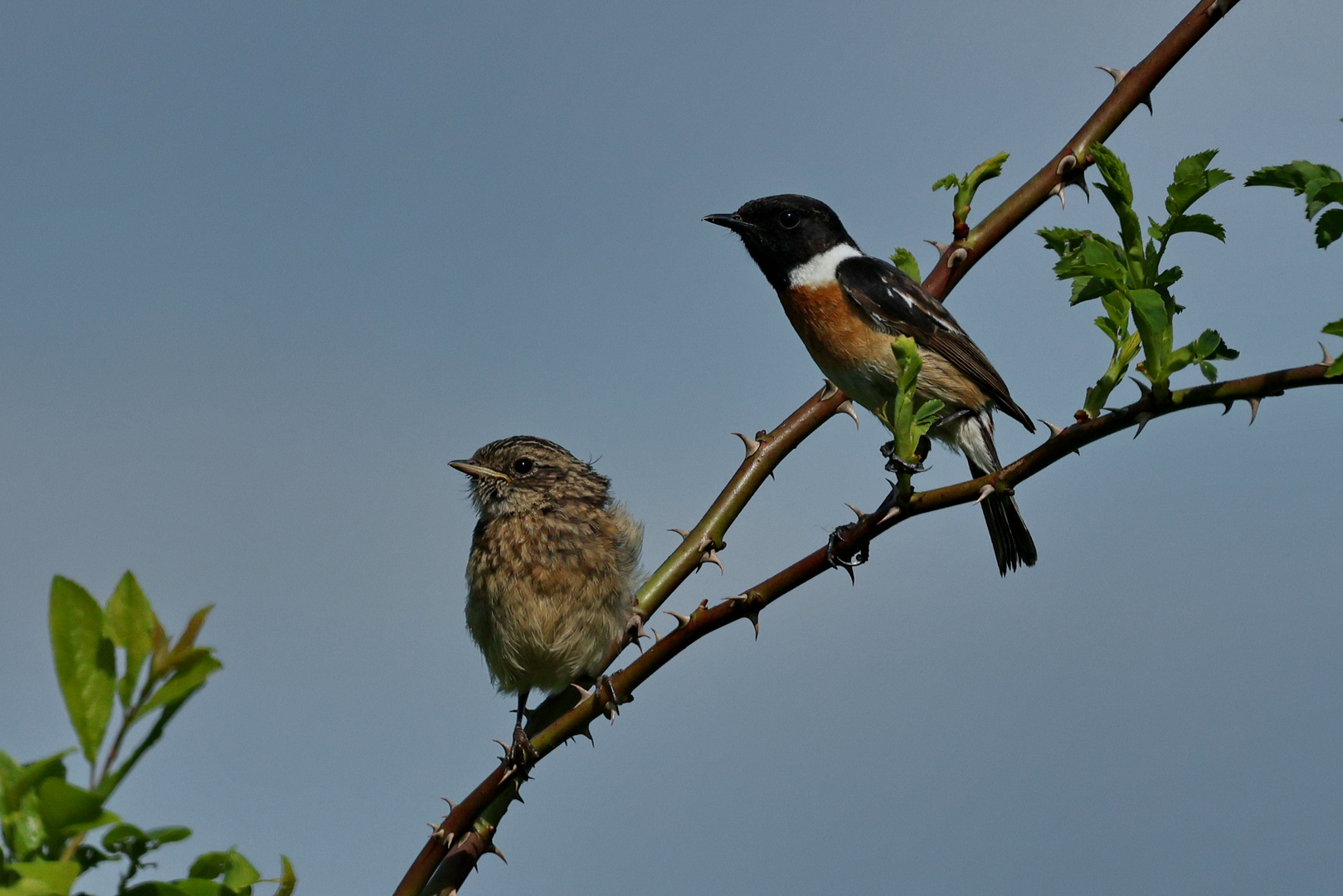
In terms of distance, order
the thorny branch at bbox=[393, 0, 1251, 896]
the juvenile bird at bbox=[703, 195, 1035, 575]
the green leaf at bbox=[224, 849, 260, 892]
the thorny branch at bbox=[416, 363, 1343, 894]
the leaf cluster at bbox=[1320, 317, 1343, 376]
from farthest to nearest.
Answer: the juvenile bird at bbox=[703, 195, 1035, 575] < the thorny branch at bbox=[393, 0, 1251, 896] < the thorny branch at bbox=[416, 363, 1343, 894] < the leaf cluster at bbox=[1320, 317, 1343, 376] < the green leaf at bbox=[224, 849, 260, 892]

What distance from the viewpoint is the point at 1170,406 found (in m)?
3.15

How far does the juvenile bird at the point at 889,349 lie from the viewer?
6.41m

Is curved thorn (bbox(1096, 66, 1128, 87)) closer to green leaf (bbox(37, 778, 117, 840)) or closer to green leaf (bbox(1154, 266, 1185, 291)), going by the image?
green leaf (bbox(1154, 266, 1185, 291))

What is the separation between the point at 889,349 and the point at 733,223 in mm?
1378

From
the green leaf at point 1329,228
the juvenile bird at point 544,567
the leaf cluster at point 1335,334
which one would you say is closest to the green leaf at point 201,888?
the leaf cluster at point 1335,334

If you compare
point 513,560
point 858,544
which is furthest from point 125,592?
point 513,560

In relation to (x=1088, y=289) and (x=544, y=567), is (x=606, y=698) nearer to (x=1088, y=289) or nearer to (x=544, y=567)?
(x=1088, y=289)

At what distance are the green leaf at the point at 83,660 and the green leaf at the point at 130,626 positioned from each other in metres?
0.02

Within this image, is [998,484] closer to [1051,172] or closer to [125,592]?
[1051,172]

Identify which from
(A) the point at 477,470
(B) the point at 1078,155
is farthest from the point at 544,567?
(B) the point at 1078,155

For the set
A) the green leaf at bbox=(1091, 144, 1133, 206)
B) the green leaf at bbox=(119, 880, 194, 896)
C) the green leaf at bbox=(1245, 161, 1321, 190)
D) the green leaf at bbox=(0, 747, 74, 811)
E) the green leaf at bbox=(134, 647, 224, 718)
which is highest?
the green leaf at bbox=(1091, 144, 1133, 206)

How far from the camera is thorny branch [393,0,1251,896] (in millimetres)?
3137

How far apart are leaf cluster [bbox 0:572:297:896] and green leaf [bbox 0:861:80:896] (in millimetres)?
40

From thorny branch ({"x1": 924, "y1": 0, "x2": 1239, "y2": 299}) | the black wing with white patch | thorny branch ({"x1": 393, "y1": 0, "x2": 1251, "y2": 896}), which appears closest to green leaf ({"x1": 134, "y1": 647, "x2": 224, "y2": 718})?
thorny branch ({"x1": 393, "y1": 0, "x2": 1251, "y2": 896})
